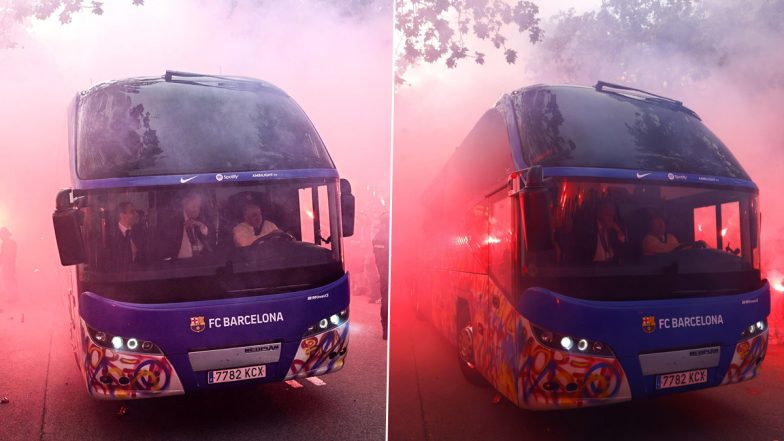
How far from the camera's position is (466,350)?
16.9ft

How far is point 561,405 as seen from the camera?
370 centimetres

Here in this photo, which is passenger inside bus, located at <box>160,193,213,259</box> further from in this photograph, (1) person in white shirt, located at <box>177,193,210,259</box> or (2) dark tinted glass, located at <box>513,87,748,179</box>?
(2) dark tinted glass, located at <box>513,87,748,179</box>

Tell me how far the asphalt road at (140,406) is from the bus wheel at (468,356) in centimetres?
76

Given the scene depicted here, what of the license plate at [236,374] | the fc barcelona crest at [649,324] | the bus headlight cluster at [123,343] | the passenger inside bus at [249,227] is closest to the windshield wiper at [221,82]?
the passenger inside bus at [249,227]

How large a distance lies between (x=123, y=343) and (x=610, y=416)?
3.23 metres

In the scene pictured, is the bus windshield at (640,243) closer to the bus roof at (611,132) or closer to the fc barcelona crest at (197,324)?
the bus roof at (611,132)

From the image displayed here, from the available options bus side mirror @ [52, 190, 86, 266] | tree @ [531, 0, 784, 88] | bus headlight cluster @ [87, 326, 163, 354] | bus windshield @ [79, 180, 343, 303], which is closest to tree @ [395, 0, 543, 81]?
tree @ [531, 0, 784, 88]

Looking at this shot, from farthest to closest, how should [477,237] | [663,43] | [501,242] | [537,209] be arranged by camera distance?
[663,43] → [477,237] → [501,242] → [537,209]

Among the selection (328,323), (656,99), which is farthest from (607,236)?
(328,323)

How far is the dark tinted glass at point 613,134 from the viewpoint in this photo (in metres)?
3.88

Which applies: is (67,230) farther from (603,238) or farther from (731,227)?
(731,227)

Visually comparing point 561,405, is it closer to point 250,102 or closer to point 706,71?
point 250,102

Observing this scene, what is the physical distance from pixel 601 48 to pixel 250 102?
3.56 metres

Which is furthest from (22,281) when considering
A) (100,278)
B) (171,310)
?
(171,310)
